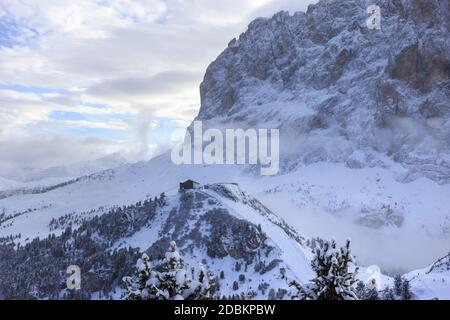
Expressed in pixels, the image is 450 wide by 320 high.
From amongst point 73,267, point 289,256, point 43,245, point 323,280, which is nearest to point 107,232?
point 73,267

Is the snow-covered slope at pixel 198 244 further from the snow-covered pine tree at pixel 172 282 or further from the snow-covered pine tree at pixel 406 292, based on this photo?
the snow-covered pine tree at pixel 172 282

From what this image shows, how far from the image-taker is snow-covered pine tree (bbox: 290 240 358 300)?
1155 inches

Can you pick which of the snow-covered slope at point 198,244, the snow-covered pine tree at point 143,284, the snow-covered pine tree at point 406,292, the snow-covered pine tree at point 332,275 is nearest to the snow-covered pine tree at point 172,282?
the snow-covered pine tree at point 143,284

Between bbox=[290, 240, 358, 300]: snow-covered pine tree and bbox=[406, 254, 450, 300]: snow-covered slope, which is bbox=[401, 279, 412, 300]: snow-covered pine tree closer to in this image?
bbox=[406, 254, 450, 300]: snow-covered slope

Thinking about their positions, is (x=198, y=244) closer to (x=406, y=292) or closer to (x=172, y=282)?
(x=406, y=292)

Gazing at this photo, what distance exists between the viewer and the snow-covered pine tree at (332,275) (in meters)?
29.3

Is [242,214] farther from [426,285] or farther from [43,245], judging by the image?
[426,285]

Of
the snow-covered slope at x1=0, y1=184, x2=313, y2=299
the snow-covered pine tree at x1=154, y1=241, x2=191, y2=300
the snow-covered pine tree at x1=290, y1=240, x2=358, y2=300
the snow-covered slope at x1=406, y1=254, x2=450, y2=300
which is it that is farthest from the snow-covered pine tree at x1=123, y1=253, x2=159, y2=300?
the snow-covered slope at x1=0, y1=184, x2=313, y2=299

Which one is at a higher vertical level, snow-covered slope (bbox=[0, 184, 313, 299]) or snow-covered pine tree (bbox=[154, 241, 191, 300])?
snow-covered slope (bbox=[0, 184, 313, 299])

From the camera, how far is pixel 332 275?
29859 mm

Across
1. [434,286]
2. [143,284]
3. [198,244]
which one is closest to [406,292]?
[434,286]
